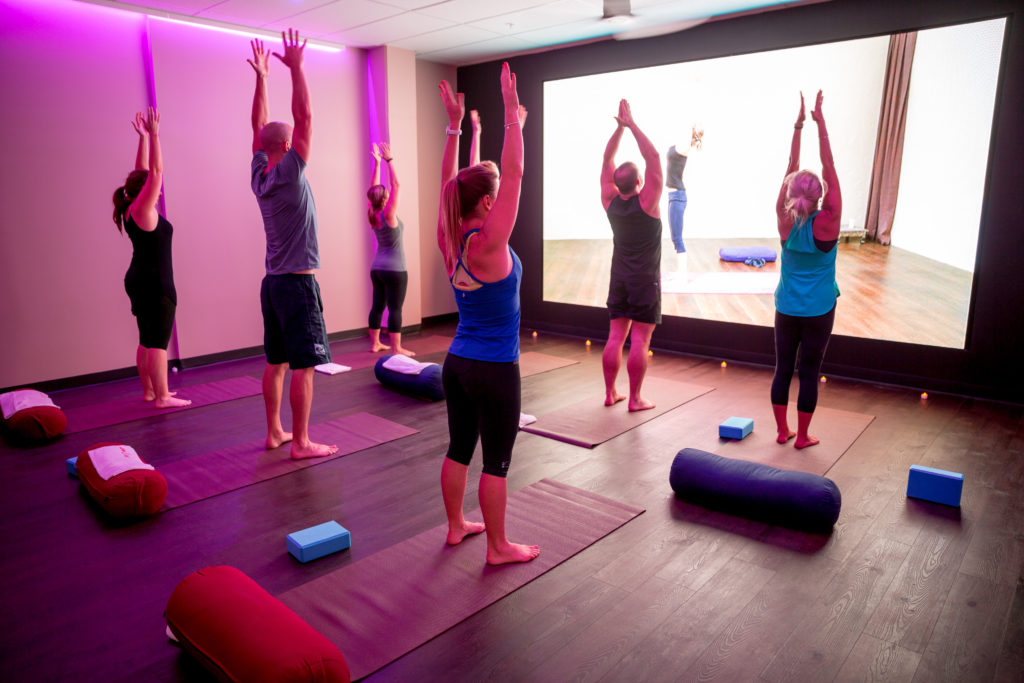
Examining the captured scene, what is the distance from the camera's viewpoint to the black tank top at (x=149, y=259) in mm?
4008

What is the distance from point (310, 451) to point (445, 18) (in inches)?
142

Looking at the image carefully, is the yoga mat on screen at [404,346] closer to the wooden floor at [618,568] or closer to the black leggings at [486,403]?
the wooden floor at [618,568]

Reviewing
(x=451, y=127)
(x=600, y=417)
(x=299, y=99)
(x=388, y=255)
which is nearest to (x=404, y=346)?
(x=388, y=255)

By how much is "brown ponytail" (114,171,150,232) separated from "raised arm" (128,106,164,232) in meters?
0.03

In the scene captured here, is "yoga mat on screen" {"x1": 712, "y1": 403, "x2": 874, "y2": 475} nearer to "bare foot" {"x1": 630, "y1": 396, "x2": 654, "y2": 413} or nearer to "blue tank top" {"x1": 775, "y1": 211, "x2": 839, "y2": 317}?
"bare foot" {"x1": 630, "y1": 396, "x2": 654, "y2": 413}

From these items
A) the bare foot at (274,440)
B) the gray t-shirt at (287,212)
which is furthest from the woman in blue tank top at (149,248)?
the bare foot at (274,440)

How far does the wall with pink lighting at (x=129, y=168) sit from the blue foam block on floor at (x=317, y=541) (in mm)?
3433

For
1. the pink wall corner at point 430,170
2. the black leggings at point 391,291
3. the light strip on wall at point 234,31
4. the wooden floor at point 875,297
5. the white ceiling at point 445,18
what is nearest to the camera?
the wooden floor at point 875,297

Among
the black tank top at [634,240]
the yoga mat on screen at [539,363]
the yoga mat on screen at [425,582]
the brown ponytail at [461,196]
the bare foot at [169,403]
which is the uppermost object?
the brown ponytail at [461,196]

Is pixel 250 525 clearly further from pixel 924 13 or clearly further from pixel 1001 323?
pixel 924 13

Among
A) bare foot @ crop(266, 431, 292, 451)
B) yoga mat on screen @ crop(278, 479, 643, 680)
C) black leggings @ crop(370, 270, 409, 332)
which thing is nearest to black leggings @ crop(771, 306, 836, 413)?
yoga mat on screen @ crop(278, 479, 643, 680)

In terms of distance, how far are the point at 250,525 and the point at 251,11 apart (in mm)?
4010

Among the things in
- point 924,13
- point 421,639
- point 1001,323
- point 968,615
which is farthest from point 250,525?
point 924,13

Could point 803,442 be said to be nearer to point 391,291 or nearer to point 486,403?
point 486,403
